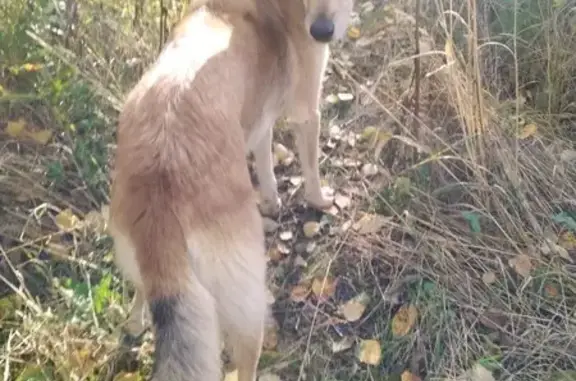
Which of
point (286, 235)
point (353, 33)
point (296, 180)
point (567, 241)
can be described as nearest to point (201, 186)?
point (286, 235)

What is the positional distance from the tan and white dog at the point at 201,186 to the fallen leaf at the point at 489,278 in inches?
37.0

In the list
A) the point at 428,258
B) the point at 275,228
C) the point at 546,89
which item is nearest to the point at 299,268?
the point at 275,228

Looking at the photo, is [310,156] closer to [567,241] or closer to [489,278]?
[489,278]

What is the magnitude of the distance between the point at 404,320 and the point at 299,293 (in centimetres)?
40

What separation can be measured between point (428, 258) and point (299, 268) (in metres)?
0.48

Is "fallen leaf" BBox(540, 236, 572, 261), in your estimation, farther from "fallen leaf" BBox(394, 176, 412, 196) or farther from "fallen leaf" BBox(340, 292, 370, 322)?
"fallen leaf" BBox(340, 292, 370, 322)

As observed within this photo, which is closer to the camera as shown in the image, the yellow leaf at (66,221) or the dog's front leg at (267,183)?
the yellow leaf at (66,221)

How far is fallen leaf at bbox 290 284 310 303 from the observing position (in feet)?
8.79

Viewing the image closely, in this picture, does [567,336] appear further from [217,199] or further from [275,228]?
[217,199]

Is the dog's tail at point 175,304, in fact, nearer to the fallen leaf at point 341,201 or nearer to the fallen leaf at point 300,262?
the fallen leaf at point 300,262

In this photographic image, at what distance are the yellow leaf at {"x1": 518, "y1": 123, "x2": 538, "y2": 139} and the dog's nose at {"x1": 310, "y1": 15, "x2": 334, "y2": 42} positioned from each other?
3.57ft

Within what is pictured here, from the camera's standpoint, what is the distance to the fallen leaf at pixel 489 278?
2.63m

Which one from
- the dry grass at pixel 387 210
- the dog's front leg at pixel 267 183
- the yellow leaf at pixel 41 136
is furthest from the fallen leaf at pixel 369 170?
the yellow leaf at pixel 41 136

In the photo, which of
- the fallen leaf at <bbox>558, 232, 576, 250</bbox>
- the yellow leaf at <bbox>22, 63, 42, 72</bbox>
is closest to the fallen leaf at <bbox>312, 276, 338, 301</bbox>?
the fallen leaf at <bbox>558, 232, 576, 250</bbox>
